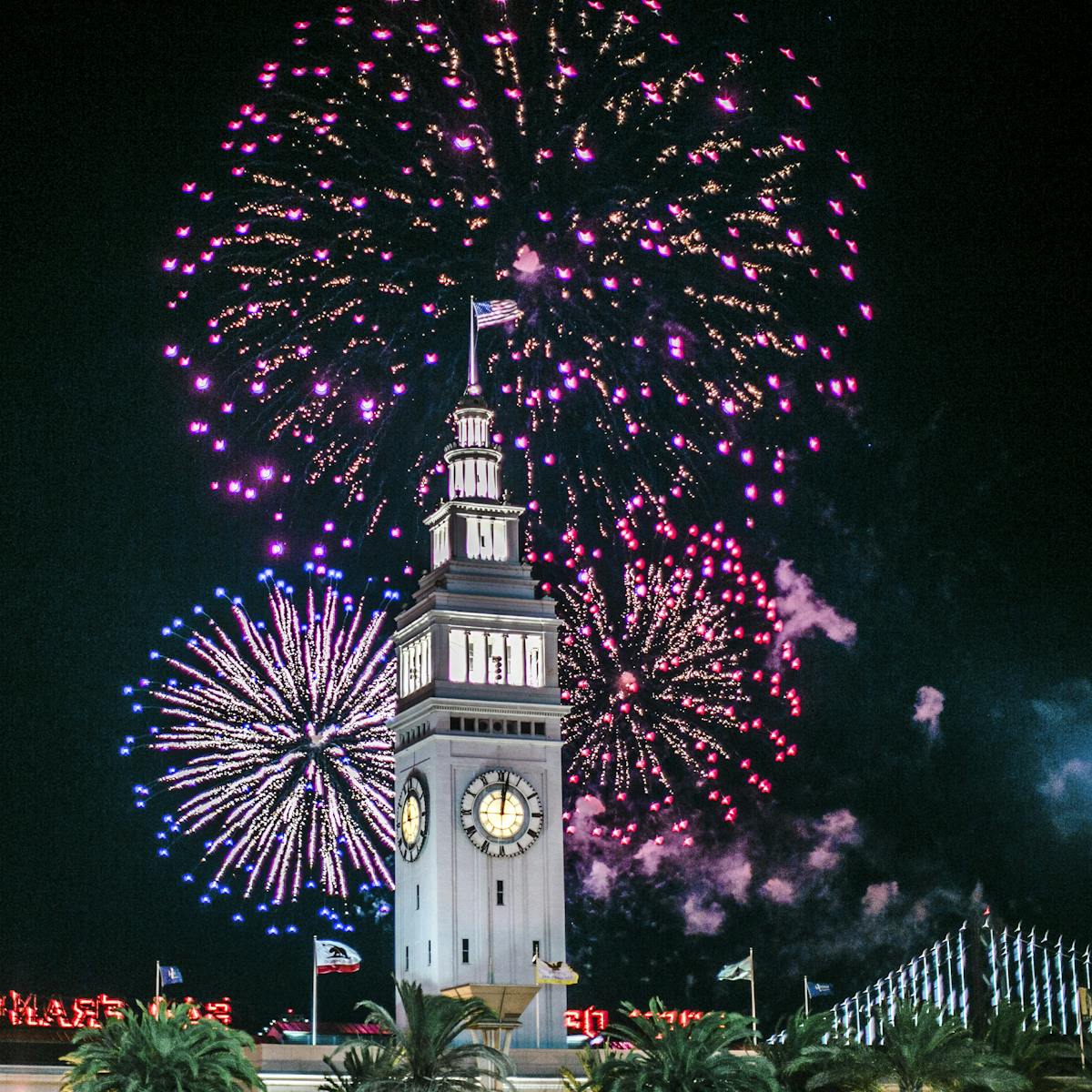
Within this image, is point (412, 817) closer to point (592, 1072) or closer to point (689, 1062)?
point (592, 1072)

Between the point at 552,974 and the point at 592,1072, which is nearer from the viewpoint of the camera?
the point at 592,1072

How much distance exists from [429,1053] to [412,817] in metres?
25.7

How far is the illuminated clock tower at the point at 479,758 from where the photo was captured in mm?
110750

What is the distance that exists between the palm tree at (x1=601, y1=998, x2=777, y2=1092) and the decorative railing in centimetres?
2312

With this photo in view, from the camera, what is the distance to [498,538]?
391ft

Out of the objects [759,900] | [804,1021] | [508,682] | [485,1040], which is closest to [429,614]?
[508,682]

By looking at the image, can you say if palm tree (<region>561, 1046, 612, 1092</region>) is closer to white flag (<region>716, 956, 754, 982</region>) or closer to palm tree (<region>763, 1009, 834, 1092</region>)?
palm tree (<region>763, 1009, 834, 1092</region>)

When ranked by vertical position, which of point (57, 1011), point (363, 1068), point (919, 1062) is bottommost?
point (919, 1062)

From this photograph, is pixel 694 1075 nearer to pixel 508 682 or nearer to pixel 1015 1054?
pixel 1015 1054

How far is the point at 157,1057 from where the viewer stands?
8769cm

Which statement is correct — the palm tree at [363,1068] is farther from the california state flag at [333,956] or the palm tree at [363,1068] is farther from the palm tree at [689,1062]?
the california state flag at [333,956]

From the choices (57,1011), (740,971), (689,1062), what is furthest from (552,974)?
(57,1011)

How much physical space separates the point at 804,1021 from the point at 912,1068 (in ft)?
16.4

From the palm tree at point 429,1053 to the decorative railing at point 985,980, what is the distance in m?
29.9
